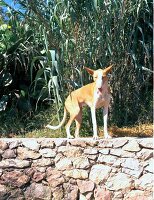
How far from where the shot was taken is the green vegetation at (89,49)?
5.75 m

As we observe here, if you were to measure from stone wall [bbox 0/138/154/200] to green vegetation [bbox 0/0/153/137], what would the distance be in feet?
2.31

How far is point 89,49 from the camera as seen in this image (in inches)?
230

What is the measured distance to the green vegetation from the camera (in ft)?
18.9

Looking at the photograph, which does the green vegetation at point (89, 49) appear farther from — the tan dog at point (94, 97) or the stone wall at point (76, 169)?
the stone wall at point (76, 169)

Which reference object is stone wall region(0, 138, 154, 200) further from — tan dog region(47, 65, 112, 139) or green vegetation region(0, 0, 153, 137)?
green vegetation region(0, 0, 153, 137)

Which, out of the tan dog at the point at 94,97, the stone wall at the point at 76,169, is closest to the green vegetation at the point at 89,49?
the tan dog at the point at 94,97

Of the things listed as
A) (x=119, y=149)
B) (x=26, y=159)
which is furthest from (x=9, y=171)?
(x=119, y=149)

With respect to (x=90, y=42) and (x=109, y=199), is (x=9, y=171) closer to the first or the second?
(x=109, y=199)

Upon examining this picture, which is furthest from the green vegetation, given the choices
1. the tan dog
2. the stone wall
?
the stone wall

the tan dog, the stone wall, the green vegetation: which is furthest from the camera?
the green vegetation

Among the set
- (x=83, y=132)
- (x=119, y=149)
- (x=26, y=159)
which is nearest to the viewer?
(x=119, y=149)

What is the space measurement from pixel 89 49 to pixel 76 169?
160cm

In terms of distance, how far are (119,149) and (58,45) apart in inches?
64.8

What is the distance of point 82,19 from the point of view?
19.0 ft
